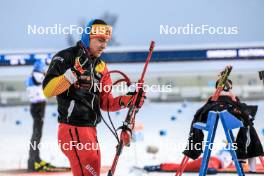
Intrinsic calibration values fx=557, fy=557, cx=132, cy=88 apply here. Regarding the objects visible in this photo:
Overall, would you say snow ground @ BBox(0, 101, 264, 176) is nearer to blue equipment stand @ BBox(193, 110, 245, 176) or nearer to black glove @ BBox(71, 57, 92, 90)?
blue equipment stand @ BBox(193, 110, 245, 176)

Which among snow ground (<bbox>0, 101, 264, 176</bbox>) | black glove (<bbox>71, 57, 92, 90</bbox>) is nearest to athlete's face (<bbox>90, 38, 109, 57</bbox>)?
black glove (<bbox>71, 57, 92, 90</bbox>)

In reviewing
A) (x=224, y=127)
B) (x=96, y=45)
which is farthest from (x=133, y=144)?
(x=96, y=45)

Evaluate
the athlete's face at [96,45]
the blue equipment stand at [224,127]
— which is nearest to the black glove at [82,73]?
the athlete's face at [96,45]

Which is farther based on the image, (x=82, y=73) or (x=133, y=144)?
(x=133, y=144)

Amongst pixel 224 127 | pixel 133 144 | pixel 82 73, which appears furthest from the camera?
pixel 133 144

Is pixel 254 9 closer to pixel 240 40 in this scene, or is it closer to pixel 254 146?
pixel 240 40

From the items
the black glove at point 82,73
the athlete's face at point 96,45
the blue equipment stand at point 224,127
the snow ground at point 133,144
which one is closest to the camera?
the black glove at point 82,73

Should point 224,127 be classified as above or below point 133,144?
above

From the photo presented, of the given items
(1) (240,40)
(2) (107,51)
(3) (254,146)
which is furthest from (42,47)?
(3) (254,146)

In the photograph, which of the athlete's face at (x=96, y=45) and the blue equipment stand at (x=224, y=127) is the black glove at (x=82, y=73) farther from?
the blue equipment stand at (x=224, y=127)

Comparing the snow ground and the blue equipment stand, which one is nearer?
the blue equipment stand

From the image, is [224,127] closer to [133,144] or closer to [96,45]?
[96,45]

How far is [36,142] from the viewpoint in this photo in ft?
20.6

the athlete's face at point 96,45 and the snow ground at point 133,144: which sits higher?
the athlete's face at point 96,45
